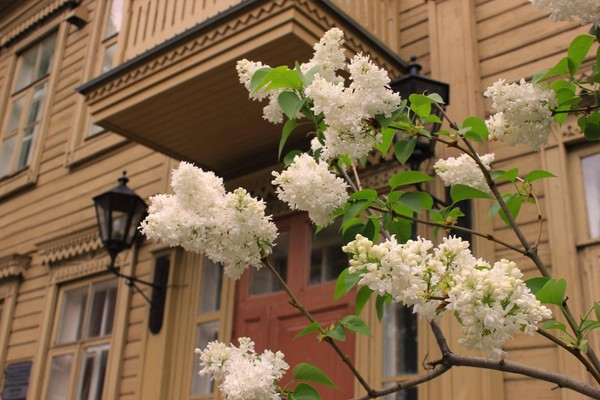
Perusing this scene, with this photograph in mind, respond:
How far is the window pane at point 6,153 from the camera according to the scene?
29.1 feet

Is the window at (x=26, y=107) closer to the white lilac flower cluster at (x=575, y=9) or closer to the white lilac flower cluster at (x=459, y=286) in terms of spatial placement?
the white lilac flower cluster at (x=575, y=9)

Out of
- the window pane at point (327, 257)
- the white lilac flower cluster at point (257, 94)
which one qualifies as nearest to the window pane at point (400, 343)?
the window pane at point (327, 257)

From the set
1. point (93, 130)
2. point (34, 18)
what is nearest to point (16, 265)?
point (93, 130)

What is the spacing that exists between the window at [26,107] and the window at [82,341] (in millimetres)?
2217

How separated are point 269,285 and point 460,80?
6.79 ft

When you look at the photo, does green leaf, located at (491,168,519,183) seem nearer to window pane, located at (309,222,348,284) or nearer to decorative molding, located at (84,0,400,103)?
decorative molding, located at (84,0,400,103)

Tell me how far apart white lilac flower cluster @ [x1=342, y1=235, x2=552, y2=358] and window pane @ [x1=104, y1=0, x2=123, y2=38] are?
23.5 ft

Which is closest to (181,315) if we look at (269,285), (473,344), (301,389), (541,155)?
(269,285)

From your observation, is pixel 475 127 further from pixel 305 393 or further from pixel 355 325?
pixel 305 393

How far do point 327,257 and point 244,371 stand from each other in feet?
10.6

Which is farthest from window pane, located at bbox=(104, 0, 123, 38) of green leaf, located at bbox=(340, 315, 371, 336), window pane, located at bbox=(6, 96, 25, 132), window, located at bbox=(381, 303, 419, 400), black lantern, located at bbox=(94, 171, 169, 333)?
green leaf, located at bbox=(340, 315, 371, 336)

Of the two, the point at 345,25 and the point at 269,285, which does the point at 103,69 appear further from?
the point at 345,25

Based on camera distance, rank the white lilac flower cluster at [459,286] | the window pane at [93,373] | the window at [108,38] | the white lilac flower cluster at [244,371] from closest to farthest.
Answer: the white lilac flower cluster at [459,286] < the white lilac flower cluster at [244,371] < the window pane at [93,373] < the window at [108,38]

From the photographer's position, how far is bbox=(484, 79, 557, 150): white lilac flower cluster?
1986 mm
